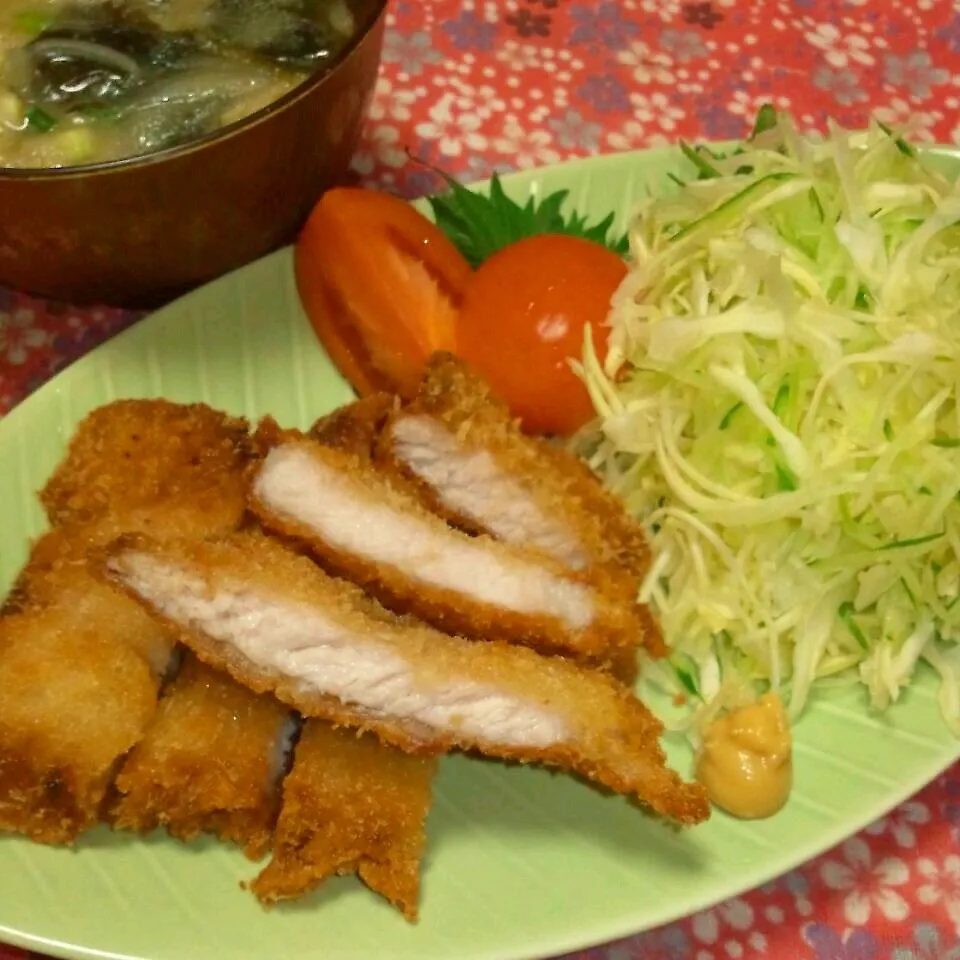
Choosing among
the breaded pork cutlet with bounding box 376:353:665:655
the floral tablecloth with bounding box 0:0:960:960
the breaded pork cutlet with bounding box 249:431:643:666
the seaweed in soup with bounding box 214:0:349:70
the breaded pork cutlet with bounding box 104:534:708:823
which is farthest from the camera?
the floral tablecloth with bounding box 0:0:960:960

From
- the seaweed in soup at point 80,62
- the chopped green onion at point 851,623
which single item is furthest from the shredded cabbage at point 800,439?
the seaweed in soup at point 80,62

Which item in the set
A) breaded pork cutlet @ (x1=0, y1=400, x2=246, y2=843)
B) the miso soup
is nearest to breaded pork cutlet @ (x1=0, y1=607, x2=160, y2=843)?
breaded pork cutlet @ (x1=0, y1=400, x2=246, y2=843)

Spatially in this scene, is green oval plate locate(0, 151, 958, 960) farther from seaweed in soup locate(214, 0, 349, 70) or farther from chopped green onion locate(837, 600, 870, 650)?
seaweed in soup locate(214, 0, 349, 70)

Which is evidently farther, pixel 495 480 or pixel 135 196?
pixel 495 480

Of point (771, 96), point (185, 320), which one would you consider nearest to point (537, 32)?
point (771, 96)

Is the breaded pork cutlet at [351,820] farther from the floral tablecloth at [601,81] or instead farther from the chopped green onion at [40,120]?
the chopped green onion at [40,120]

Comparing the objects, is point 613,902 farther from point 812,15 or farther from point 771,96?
point 812,15

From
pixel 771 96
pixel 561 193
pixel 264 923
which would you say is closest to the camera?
pixel 264 923

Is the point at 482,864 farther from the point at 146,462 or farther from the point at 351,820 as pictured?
the point at 146,462
